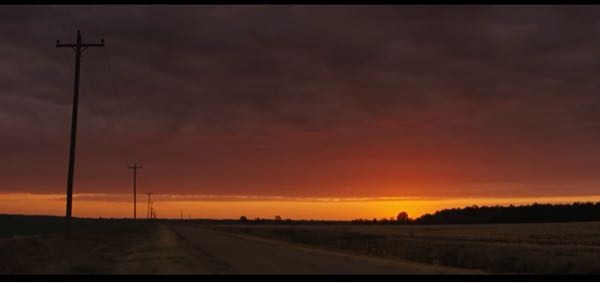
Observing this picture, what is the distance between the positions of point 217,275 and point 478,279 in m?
8.36

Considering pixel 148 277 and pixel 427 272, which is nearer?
pixel 148 277

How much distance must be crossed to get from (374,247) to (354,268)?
22087mm

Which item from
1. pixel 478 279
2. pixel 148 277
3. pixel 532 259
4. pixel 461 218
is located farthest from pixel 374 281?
pixel 461 218

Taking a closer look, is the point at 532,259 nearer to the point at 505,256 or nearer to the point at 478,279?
the point at 505,256

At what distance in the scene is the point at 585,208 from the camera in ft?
570

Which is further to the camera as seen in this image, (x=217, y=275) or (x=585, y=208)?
(x=585, y=208)

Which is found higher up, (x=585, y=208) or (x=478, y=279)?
(x=585, y=208)

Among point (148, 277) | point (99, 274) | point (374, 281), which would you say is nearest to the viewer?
point (374, 281)

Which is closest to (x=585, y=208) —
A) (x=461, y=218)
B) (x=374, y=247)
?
(x=461, y=218)

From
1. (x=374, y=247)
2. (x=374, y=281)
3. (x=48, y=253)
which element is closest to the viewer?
(x=374, y=281)

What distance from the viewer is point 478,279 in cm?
2203

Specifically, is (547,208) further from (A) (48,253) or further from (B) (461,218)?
(A) (48,253)

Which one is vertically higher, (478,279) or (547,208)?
(547,208)

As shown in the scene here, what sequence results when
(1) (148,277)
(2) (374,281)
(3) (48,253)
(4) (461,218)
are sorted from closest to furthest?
(2) (374,281)
(1) (148,277)
(3) (48,253)
(4) (461,218)
